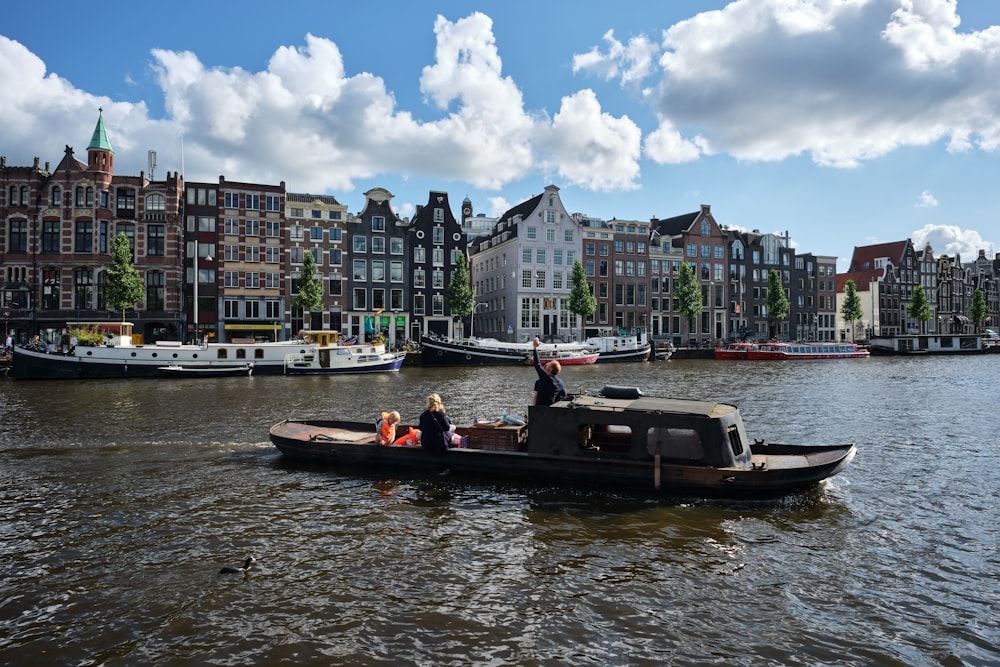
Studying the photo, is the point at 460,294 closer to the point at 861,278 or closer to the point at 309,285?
the point at 309,285

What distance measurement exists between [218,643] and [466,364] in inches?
2046

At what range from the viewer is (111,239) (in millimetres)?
59969

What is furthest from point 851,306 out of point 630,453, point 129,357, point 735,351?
point 630,453

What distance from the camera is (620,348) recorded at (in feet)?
222

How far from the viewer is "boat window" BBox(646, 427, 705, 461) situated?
13.7 m

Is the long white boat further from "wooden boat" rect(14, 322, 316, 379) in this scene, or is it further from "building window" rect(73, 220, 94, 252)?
"building window" rect(73, 220, 94, 252)

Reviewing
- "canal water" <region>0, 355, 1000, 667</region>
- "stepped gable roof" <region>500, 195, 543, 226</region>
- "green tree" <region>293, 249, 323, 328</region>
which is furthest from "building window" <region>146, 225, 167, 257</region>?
"canal water" <region>0, 355, 1000, 667</region>

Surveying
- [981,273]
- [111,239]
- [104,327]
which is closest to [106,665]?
[104,327]

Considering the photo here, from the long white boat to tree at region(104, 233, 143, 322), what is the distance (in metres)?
8.85

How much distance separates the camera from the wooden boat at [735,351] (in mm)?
72387

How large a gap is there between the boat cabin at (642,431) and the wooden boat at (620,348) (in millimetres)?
51524

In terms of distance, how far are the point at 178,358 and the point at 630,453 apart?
42.0 meters

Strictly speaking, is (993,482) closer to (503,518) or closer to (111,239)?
(503,518)

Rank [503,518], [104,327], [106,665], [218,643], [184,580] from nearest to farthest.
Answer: [106,665] < [218,643] < [184,580] < [503,518] < [104,327]
